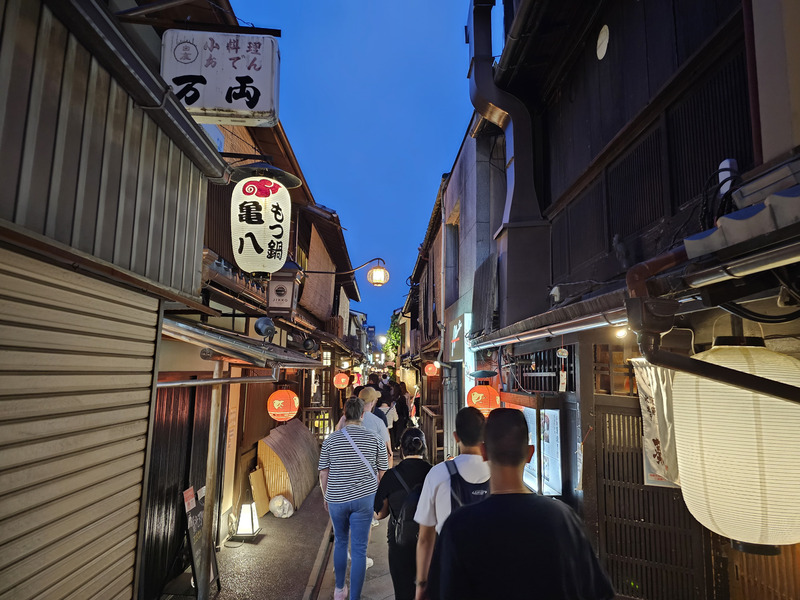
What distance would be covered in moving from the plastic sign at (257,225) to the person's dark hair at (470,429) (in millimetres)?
5399

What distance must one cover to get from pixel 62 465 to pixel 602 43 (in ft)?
32.1

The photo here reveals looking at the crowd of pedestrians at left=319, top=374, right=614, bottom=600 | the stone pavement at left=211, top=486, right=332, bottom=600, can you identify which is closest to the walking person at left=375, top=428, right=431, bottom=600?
the crowd of pedestrians at left=319, top=374, right=614, bottom=600

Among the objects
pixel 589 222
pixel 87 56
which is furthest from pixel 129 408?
pixel 589 222

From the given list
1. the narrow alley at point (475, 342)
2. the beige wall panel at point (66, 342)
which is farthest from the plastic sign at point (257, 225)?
the beige wall panel at point (66, 342)

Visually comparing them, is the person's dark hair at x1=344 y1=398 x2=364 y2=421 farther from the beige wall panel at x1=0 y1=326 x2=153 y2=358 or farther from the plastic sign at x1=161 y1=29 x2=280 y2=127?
the plastic sign at x1=161 y1=29 x2=280 y2=127

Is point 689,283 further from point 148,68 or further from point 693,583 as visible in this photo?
point 693,583

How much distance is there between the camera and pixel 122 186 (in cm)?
349

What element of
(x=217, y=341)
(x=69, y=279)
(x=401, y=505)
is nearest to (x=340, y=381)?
(x=217, y=341)

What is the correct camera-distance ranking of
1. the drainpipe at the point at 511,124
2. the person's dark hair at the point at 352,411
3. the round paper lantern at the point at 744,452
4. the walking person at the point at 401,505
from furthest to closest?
the drainpipe at the point at 511,124, the person's dark hair at the point at 352,411, the walking person at the point at 401,505, the round paper lantern at the point at 744,452

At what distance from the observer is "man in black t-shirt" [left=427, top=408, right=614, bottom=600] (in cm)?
247

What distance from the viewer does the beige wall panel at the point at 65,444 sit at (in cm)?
250

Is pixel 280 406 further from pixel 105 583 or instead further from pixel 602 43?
pixel 602 43

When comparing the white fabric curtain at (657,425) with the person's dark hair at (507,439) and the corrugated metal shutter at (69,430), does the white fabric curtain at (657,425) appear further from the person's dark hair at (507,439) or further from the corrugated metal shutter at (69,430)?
the corrugated metal shutter at (69,430)

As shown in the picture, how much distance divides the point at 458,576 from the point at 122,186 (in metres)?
3.71
